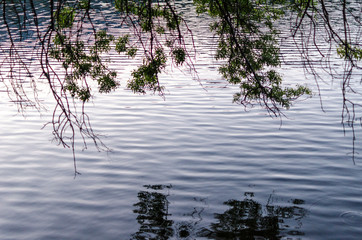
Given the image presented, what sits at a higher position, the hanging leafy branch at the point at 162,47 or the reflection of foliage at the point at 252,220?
the hanging leafy branch at the point at 162,47

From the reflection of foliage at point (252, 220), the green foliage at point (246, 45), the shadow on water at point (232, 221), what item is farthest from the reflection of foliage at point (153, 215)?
the green foliage at point (246, 45)

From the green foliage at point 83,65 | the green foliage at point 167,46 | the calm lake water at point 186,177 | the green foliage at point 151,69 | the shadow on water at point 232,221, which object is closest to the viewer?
the green foliage at point 167,46

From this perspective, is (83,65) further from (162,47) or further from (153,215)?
(153,215)

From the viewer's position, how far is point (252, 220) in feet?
41.9

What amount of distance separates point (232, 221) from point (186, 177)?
3473 mm

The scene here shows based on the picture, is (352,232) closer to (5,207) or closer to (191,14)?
(5,207)

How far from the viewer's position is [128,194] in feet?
48.1

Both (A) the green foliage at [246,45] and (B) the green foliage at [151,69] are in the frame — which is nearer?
(A) the green foliage at [246,45]

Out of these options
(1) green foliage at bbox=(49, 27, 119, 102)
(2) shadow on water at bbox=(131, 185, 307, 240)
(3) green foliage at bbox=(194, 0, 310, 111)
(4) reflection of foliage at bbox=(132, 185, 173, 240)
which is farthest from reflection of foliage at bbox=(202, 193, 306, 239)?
(1) green foliage at bbox=(49, 27, 119, 102)

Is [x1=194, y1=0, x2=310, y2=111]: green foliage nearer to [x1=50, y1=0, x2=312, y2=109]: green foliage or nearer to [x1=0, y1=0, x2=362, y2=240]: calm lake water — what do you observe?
[x1=50, y1=0, x2=312, y2=109]: green foliage

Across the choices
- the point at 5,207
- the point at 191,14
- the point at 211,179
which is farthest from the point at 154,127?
the point at 191,14

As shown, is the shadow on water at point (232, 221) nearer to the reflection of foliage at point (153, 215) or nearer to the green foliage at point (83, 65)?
the reflection of foliage at point (153, 215)

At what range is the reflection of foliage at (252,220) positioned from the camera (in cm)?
1206

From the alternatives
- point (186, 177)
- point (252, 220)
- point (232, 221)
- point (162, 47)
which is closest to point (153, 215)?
point (232, 221)
